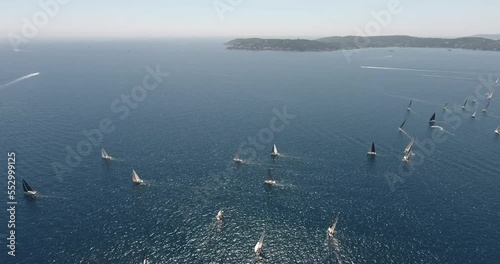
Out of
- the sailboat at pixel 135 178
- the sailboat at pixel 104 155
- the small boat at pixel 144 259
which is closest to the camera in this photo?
the small boat at pixel 144 259

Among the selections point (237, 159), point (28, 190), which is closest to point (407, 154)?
point (237, 159)

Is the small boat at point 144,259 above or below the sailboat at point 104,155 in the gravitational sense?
below

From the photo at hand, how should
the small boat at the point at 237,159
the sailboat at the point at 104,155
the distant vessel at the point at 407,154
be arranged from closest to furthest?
the sailboat at the point at 104,155, the small boat at the point at 237,159, the distant vessel at the point at 407,154

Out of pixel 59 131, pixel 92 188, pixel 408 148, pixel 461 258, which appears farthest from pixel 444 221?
pixel 59 131

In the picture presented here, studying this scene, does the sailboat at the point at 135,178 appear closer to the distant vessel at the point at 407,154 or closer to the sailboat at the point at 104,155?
the sailboat at the point at 104,155

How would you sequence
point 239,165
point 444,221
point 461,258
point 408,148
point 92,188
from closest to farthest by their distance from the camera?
1. point 461,258
2. point 444,221
3. point 92,188
4. point 239,165
5. point 408,148

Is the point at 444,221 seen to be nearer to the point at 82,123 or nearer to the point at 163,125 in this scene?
the point at 163,125

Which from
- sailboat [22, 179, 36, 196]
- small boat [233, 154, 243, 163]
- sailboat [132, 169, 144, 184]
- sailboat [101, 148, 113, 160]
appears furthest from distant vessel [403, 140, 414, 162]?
sailboat [22, 179, 36, 196]

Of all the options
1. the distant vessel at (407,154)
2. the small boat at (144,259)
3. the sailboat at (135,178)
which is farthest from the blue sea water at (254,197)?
the distant vessel at (407,154)

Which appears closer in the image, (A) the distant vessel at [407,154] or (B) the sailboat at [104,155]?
(B) the sailboat at [104,155]

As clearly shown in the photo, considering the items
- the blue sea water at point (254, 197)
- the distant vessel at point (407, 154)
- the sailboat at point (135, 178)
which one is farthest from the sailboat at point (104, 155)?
the distant vessel at point (407, 154)

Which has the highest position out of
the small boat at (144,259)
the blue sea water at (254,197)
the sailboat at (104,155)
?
the sailboat at (104,155)
